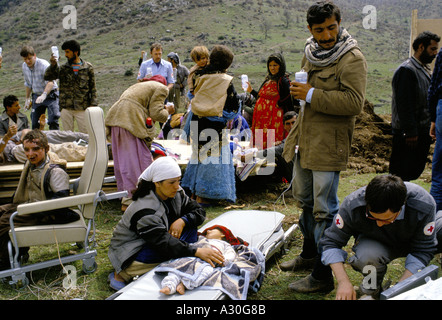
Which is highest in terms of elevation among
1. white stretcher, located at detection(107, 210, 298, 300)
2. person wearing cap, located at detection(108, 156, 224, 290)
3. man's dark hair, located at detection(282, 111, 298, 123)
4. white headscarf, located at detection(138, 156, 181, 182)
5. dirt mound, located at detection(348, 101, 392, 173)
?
white headscarf, located at detection(138, 156, 181, 182)

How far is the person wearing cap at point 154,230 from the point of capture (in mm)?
3033

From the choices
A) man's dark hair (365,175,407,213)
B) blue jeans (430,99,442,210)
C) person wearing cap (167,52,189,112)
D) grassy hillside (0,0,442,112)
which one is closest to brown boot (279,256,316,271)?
man's dark hair (365,175,407,213)

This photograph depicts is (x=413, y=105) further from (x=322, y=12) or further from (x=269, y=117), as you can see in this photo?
(x=322, y=12)

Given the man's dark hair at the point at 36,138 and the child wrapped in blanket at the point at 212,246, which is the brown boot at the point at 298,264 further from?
the man's dark hair at the point at 36,138

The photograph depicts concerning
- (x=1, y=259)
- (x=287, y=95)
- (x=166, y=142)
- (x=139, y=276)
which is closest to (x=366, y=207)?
(x=139, y=276)

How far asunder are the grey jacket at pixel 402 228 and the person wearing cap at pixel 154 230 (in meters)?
0.82

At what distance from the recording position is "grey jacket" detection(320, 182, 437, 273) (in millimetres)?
2625

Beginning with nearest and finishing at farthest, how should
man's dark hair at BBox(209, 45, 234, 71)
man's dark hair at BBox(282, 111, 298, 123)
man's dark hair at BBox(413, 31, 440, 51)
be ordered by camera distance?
man's dark hair at BBox(413, 31, 440, 51)
man's dark hair at BBox(209, 45, 234, 71)
man's dark hair at BBox(282, 111, 298, 123)

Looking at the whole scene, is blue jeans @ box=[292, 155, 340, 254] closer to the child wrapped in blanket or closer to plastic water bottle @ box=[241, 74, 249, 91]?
the child wrapped in blanket

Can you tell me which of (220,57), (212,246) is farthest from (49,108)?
(212,246)

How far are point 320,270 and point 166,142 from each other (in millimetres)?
4074

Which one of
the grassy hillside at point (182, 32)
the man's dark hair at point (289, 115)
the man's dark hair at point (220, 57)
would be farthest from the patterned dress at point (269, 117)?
the grassy hillside at point (182, 32)

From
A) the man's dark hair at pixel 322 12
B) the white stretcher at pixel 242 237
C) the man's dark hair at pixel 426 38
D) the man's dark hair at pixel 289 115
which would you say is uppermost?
the man's dark hair at pixel 322 12

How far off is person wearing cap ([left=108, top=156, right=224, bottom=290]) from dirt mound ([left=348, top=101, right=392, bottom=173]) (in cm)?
431
